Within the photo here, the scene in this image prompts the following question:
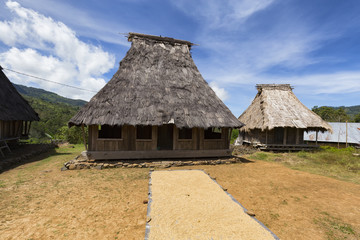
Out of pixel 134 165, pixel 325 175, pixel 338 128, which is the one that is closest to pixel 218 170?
pixel 134 165

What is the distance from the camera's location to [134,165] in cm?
890

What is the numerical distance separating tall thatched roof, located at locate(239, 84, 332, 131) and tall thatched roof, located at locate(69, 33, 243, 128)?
627cm

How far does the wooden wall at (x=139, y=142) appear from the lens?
30.1ft

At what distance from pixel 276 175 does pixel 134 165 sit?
6.83 m

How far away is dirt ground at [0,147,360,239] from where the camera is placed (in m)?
3.85

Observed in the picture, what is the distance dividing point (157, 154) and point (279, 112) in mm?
11722

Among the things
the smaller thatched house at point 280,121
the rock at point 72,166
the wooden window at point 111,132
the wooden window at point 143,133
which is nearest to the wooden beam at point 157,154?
the rock at point 72,166

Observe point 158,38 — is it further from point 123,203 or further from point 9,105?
point 123,203

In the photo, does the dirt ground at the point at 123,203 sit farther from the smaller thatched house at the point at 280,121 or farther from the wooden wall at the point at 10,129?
the smaller thatched house at the point at 280,121

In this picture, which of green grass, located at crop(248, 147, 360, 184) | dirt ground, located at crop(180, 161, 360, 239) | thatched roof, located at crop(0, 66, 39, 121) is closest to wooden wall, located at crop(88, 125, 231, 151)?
dirt ground, located at crop(180, 161, 360, 239)

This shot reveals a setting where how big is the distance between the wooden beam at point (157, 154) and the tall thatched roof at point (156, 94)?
1.77 m

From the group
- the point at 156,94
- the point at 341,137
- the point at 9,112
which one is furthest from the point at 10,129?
the point at 341,137

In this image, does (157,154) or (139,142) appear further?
(157,154)

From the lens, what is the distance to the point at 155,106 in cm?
945
